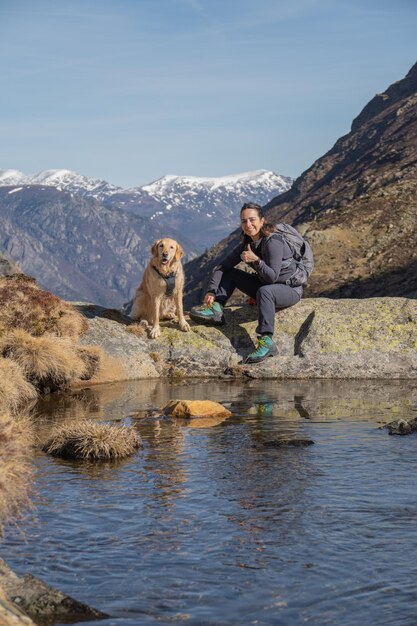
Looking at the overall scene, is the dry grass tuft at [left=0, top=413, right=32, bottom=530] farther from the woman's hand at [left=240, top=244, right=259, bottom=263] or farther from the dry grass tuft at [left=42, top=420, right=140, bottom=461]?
the woman's hand at [left=240, top=244, right=259, bottom=263]

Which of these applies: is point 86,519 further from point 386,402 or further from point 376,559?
point 386,402

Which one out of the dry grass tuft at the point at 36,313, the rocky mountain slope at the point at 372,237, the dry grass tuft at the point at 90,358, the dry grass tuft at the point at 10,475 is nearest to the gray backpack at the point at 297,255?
the dry grass tuft at the point at 90,358

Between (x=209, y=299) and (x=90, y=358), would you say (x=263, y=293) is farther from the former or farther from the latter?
(x=90, y=358)

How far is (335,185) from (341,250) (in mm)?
70056

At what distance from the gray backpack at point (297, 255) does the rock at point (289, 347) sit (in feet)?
2.61

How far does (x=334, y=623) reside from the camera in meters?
5.59

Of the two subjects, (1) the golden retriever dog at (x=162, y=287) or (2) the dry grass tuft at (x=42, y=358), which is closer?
(2) the dry grass tuft at (x=42, y=358)

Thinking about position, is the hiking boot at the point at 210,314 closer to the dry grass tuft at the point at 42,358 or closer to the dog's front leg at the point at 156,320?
the dog's front leg at the point at 156,320

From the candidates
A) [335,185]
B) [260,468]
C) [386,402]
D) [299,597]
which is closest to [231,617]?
[299,597]

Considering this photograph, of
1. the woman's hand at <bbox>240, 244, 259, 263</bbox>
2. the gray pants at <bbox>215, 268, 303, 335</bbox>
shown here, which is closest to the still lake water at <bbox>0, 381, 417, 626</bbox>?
the gray pants at <bbox>215, 268, 303, 335</bbox>

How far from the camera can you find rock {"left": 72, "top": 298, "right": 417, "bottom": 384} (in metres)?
17.3

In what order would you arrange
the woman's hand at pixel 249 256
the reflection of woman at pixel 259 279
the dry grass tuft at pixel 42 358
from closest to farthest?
the dry grass tuft at pixel 42 358 < the woman's hand at pixel 249 256 < the reflection of woman at pixel 259 279

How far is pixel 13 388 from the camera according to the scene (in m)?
13.6

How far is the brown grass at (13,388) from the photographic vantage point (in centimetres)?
1333
